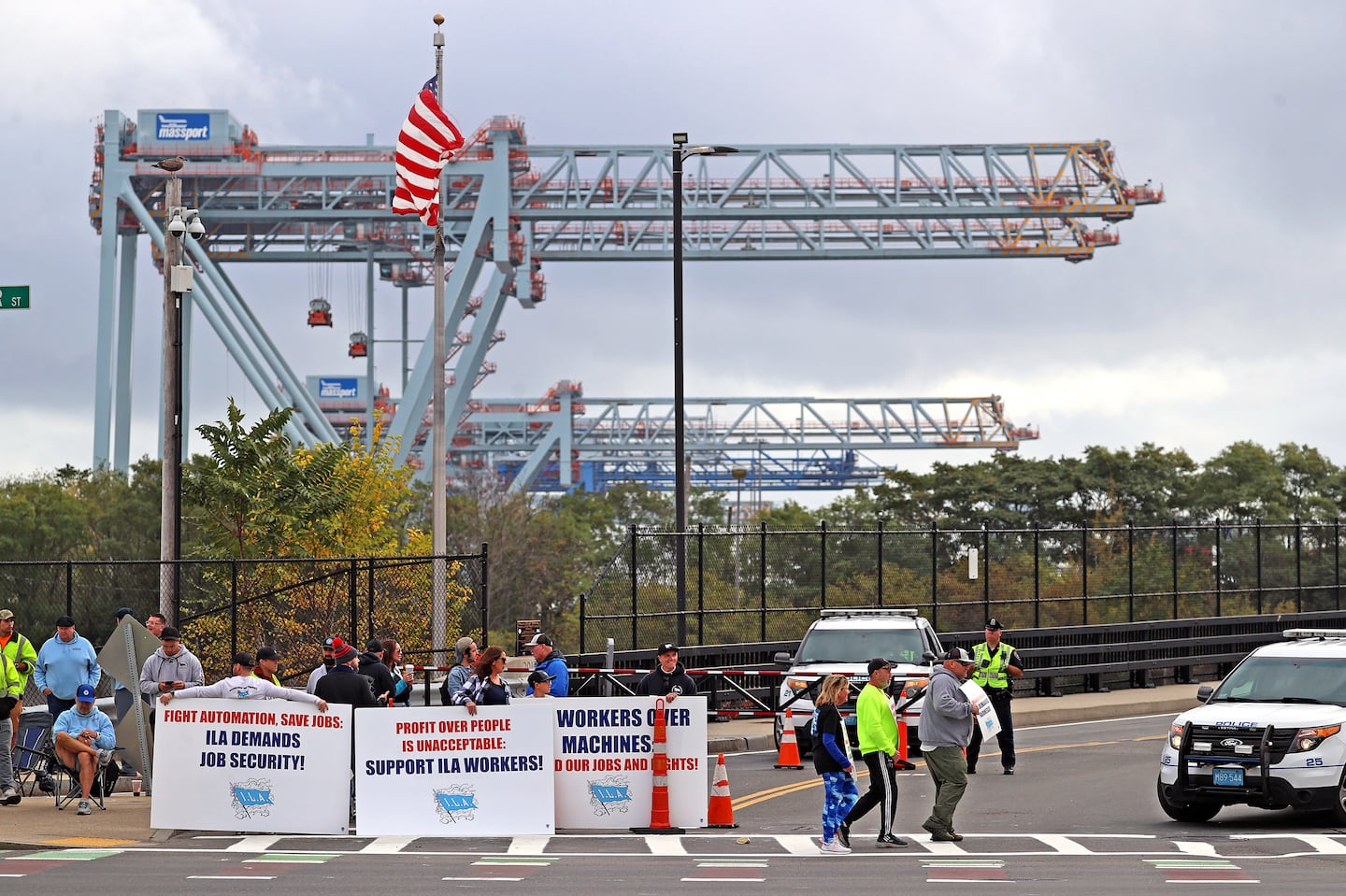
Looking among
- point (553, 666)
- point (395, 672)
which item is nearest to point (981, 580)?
point (395, 672)

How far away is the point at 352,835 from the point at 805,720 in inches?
301

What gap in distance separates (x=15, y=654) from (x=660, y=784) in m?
7.03

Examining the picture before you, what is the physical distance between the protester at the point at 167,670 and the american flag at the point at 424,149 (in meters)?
13.4

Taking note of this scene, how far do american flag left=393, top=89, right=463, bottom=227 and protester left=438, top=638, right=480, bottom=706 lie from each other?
1267 centimetres

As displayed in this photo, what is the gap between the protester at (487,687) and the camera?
1616cm

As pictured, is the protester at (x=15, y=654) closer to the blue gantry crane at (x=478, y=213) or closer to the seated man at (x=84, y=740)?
the seated man at (x=84, y=740)

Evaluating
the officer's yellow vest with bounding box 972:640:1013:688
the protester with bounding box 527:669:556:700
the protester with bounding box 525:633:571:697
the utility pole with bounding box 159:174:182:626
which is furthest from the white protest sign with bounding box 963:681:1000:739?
the utility pole with bounding box 159:174:182:626

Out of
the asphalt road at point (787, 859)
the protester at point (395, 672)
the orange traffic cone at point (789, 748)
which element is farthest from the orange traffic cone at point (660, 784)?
the orange traffic cone at point (789, 748)

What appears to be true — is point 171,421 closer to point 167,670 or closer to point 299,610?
point 167,670

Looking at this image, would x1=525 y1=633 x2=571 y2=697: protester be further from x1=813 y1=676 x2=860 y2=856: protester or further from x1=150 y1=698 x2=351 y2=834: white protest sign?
x1=813 y1=676 x2=860 y2=856: protester

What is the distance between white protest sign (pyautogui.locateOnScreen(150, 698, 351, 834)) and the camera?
52.5 feet

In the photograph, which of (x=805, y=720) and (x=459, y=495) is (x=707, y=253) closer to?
(x=459, y=495)

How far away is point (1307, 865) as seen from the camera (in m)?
13.8

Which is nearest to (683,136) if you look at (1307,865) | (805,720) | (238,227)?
(805,720)
